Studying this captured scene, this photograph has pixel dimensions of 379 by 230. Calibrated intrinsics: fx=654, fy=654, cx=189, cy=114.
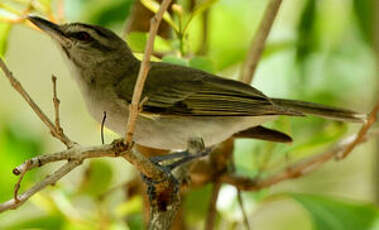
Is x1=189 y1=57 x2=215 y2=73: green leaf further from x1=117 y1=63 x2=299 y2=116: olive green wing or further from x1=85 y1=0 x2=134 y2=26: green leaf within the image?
x1=85 y1=0 x2=134 y2=26: green leaf

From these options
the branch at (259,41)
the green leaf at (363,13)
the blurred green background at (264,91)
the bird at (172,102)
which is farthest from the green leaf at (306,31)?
the bird at (172,102)

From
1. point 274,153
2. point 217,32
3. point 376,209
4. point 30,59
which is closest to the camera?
point 376,209

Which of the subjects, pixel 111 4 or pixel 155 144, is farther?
pixel 111 4

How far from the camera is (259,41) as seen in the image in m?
3.34

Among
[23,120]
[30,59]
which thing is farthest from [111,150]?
[30,59]

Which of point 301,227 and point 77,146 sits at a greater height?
point 77,146

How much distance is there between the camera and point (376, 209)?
3389 millimetres

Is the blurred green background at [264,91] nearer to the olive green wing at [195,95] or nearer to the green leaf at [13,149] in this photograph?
the green leaf at [13,149]

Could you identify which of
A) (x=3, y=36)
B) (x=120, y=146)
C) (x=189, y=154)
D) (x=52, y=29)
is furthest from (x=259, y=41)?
(x=120, y=146)

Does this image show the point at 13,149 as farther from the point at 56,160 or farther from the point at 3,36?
the point at 56,160

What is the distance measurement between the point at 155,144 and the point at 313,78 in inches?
68.3

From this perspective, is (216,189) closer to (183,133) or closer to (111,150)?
(183,133)

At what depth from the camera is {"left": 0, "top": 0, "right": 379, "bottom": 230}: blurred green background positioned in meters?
3.39

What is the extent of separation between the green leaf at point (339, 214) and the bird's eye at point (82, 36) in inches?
55.4
